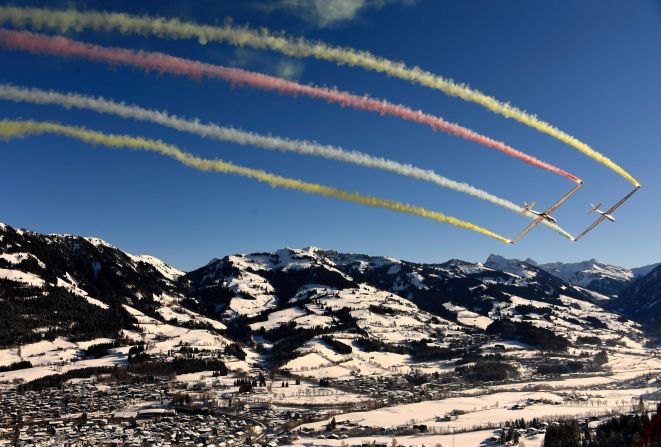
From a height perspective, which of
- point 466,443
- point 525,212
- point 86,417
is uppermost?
point 525,212

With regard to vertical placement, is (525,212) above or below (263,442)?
above

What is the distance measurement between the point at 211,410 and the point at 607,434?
119 meters

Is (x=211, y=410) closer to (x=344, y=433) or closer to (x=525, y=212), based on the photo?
(x=344, y=433)

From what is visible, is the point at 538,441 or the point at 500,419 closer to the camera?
the point at 538,441

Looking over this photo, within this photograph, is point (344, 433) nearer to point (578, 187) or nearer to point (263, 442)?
point (263, 442)

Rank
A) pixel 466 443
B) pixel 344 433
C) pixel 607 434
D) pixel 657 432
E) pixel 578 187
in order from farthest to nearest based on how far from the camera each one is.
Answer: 1. pixel 344 433
2. pixel 466 443
3. pixel 607 434
4. pixel 657 432
5. pixel 578 187

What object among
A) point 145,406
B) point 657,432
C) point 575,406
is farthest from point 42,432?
point 575,406

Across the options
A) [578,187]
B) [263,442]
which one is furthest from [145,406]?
[578,187]

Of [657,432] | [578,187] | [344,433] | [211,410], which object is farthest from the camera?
[211,410]

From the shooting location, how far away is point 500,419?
152 meters

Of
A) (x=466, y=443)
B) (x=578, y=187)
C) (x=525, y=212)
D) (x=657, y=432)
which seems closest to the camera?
(x=578, y=187)

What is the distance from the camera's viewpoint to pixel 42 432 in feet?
433

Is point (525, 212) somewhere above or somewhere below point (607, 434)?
above

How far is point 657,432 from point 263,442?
9437 cm
